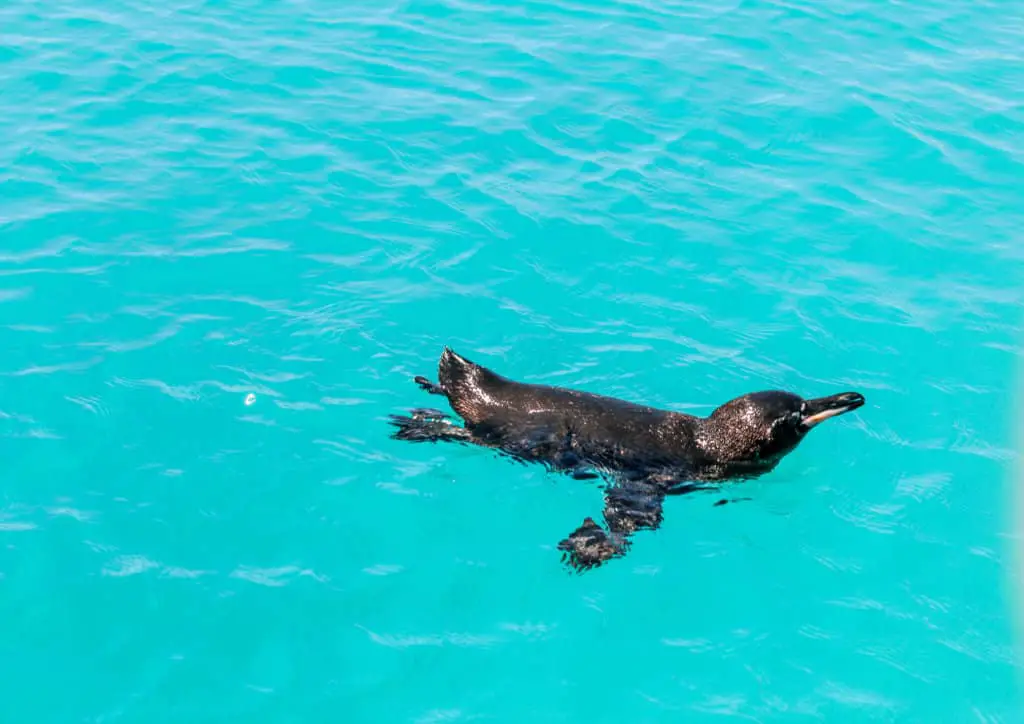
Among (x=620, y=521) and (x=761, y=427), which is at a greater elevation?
(x=761, y=427)

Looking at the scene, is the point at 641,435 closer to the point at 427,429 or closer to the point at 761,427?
the point at 761,427

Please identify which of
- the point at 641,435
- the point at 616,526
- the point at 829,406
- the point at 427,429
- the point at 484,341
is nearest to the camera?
the point at 616,526

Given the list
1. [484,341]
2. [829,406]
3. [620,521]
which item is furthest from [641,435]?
[484,341]

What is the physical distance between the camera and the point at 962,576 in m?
8.94

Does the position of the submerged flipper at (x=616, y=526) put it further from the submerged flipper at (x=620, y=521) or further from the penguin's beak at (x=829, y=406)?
the penguin's beak at (x=829, y=406)

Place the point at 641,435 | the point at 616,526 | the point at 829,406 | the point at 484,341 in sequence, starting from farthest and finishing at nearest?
the point at 484,341
the point at 641,435
the point at 829,406
the point at 616,526

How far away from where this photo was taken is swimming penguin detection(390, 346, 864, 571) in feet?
31.1

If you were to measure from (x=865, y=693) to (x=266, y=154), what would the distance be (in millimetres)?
9672

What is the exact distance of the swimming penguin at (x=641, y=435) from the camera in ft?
31.1

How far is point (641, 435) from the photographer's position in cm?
955

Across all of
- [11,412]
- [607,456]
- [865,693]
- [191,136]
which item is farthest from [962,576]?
[191,136]

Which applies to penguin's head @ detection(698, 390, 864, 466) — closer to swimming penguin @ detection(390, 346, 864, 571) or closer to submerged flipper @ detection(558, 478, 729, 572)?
swimming penguin @ detection(390, 346, 864, 571)

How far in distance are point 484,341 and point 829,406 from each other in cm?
343

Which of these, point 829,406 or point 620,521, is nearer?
point 620,521
